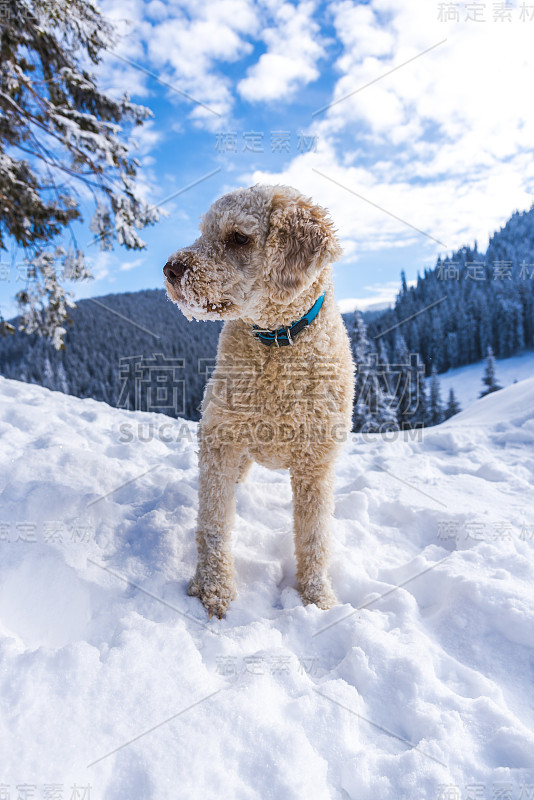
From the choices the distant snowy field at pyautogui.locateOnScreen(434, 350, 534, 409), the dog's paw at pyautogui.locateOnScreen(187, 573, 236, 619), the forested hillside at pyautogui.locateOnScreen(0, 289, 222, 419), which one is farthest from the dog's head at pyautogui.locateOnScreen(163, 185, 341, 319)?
the distant snowy field at pyautogui.locateOnScreen(434, 350, 534, 409)

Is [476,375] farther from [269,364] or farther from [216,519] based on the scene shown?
[216,519]

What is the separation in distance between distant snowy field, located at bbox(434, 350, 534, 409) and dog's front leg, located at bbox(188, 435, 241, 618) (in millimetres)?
79461

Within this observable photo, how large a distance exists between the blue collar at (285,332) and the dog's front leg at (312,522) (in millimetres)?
871

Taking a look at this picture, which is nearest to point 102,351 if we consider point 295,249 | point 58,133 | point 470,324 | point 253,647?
point 470,324

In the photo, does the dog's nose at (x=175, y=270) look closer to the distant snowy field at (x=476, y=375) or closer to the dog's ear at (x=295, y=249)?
the dog's ear at (x=295, y=249)

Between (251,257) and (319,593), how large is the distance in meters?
2.25

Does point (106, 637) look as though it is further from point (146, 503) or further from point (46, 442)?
point (46, 442)

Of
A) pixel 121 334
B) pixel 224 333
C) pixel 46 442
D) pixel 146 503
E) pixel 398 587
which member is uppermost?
pixel 121 334

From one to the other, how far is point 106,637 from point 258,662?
2.49ft

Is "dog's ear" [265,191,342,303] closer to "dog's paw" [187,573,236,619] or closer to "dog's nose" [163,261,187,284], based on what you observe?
"dog's nose" [163,261,187,284]

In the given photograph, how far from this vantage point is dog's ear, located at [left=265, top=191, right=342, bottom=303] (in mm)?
2531

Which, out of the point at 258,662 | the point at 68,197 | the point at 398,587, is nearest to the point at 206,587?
the point at 258,662

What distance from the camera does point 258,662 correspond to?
6.68 feet

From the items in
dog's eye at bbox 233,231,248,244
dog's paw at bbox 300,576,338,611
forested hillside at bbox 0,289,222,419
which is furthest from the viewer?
forested hillside at bbox 0,289,222,419
